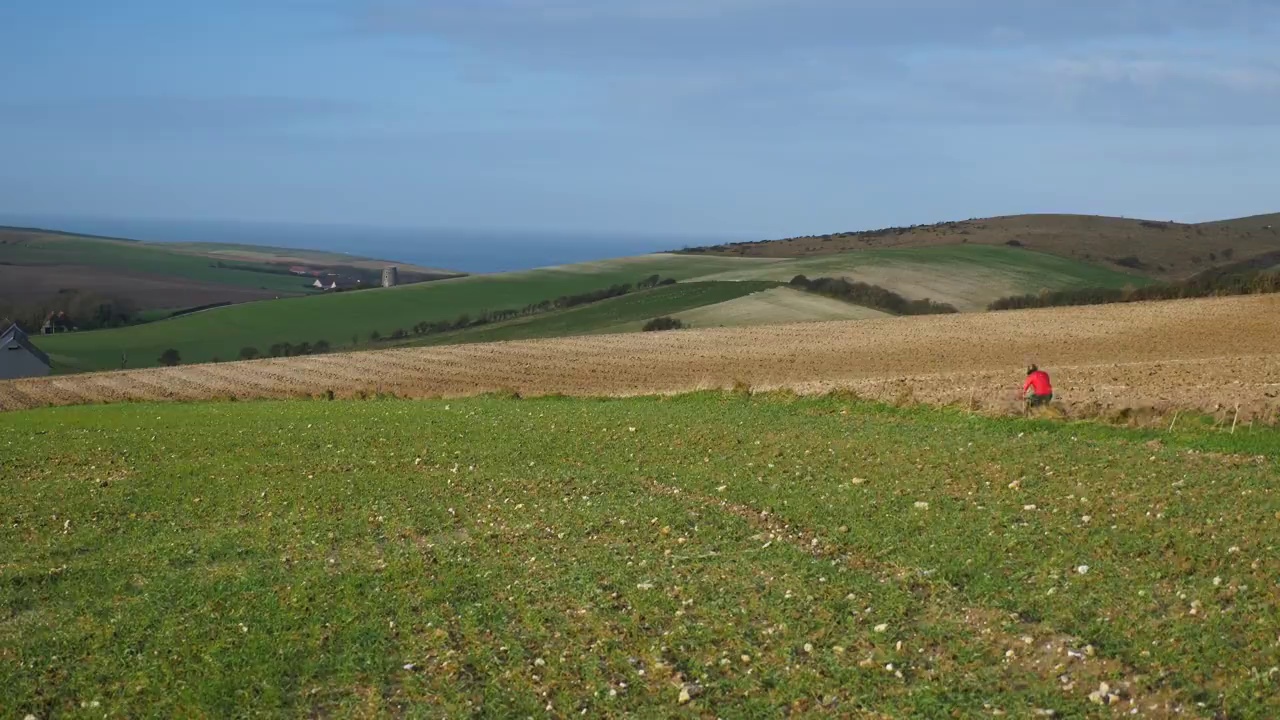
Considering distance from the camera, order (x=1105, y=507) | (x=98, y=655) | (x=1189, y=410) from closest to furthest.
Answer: (x=98, y=655)
(x=1105, y=507)
(x=1189, y=410)

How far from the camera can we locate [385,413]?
27.7 metres

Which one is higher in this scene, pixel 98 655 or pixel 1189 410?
pixel 1189 410

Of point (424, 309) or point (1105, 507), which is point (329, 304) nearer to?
point (424, 309)

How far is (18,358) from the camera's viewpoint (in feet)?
200

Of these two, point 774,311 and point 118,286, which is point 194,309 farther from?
point 774,311

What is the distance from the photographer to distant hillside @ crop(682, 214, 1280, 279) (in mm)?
81688

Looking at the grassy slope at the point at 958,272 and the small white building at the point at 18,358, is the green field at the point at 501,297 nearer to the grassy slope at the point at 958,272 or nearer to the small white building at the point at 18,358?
the grassy slope at the point at 958,272

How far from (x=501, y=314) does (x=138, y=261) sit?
86.9 meters

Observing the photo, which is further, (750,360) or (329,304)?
(329,304)

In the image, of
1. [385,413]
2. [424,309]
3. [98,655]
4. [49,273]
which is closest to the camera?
[98,655]

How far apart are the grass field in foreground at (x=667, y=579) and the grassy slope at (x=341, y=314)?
50.8m

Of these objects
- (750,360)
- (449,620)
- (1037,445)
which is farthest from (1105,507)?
(750,360)

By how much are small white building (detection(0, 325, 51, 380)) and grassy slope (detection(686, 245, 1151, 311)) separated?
137 ft

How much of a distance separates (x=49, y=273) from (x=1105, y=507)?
116 meters
